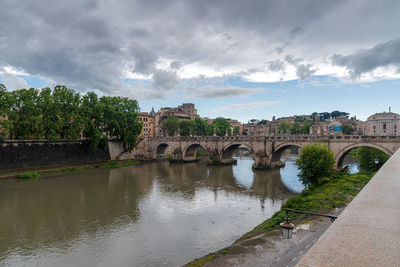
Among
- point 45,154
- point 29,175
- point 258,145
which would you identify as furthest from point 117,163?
point 258,145

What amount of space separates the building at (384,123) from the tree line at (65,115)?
2338 inches

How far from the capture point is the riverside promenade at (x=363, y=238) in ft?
7.05

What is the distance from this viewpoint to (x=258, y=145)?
117ft

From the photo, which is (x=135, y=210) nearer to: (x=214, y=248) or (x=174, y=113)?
(x=214, y=248)

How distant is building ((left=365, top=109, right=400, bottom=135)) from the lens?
204 feet

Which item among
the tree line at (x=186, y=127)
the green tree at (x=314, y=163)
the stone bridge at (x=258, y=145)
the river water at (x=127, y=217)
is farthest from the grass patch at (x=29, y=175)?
the tree line at (x=186, y=127)

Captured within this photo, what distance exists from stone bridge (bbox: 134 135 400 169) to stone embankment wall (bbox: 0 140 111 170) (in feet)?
36.0

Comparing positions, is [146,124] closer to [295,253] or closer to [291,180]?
[291,180]

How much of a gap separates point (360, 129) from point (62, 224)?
Result: 110 metres

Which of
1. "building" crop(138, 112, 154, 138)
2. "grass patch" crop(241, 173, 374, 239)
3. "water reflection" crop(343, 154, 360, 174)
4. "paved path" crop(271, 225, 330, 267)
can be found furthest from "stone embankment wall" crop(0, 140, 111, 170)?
"water reflection" crop(343, 154, 360, 174)

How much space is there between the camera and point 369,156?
27391 mm

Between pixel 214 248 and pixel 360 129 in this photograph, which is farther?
pixel 360 129

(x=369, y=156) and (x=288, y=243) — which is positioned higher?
(x=369, y=156)

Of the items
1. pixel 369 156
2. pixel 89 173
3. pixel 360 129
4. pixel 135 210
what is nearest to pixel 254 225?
pixel 135 210
